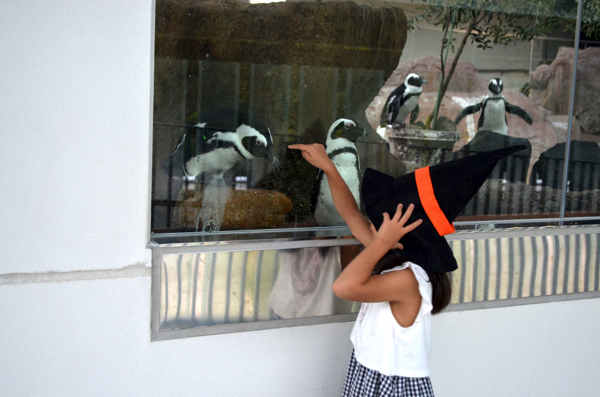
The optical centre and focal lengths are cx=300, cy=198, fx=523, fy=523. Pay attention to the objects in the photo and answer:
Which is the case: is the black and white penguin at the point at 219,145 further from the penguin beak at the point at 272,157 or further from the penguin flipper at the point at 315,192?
the penguin flipper at the point at 315,192

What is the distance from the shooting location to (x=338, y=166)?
1.82m

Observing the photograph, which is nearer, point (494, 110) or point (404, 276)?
point (404, 276)

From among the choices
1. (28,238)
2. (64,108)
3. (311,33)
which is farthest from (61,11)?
(311,33)

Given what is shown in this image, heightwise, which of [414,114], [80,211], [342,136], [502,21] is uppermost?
[502,21]

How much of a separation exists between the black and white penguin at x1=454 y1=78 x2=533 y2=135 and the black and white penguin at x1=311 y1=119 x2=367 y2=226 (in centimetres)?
57

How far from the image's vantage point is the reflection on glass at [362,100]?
148cm

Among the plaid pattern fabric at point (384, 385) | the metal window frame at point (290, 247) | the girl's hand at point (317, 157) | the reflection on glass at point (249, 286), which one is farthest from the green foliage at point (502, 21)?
the plaid pattern fabric at point (384, 385)

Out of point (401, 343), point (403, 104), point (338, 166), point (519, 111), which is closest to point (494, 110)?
point (519, 111)

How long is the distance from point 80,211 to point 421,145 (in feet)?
4.47

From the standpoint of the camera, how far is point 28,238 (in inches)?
45.5

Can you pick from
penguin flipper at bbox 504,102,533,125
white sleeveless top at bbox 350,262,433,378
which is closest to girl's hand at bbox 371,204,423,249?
white sleeveless top at bbox 350,262,433,378

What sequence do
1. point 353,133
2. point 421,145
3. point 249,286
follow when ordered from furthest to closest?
1. point 421,145
2. point 353,133
3. point 249,286

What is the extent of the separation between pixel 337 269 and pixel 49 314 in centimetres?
74

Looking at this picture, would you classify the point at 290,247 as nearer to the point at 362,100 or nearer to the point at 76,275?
the point at 76,275
